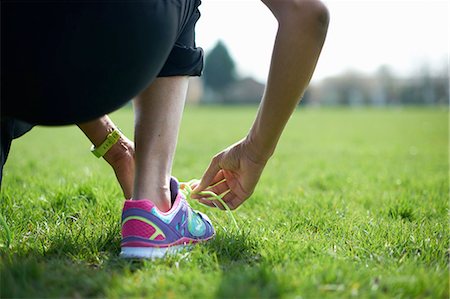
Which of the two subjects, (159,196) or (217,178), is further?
(217,178)

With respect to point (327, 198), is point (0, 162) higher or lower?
higher

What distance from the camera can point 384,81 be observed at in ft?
237

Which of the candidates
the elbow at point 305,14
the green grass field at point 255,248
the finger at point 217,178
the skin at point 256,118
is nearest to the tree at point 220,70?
the green grass field at point 255,248

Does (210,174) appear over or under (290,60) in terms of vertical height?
under

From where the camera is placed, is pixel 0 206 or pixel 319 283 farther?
pixel 0 206

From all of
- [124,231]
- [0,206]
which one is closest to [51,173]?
[0,206]

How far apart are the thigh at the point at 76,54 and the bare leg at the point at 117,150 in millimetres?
591

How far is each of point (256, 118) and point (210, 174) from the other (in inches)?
14.4

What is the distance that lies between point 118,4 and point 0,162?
905 millimetres

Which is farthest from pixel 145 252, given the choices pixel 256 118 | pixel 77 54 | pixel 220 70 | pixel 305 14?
pixel 220 70

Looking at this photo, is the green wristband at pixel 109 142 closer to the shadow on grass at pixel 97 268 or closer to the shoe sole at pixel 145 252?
the shadow on grass at pixel 97 268

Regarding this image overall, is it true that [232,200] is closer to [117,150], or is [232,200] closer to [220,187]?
[220,187]

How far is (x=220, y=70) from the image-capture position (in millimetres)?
75875

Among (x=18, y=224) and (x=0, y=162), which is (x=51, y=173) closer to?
(x=18, y=224)
